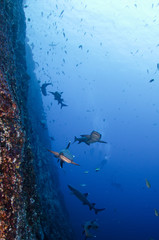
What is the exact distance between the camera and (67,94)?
16125cm

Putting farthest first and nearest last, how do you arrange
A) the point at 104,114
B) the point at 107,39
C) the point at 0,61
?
1. the point at 104,114
2. the point at 107,39
3. the point at 0,61

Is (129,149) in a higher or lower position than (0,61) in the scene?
lower

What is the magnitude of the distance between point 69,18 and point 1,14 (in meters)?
33.5

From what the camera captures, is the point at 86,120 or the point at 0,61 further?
the point at 86,120

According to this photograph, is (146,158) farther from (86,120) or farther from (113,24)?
(113,24)

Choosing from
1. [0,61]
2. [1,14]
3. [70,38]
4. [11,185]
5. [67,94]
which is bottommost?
[67,94]

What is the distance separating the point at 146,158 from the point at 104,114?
52726 mm

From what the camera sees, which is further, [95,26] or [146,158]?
[146,158]

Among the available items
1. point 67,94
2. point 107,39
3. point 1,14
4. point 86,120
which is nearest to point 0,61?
point 1,14

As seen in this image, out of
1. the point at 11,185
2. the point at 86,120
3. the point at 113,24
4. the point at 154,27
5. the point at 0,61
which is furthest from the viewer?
the point at 86,120

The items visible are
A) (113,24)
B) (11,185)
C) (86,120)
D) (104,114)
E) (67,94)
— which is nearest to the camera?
(11,185)

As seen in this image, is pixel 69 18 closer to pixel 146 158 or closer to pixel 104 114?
pixel 146 158

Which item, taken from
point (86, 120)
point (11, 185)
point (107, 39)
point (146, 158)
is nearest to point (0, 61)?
point (11, 185)

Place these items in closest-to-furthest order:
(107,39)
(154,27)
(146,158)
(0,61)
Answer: (0,61)
(154,27)
(107,39)
(146,158)
